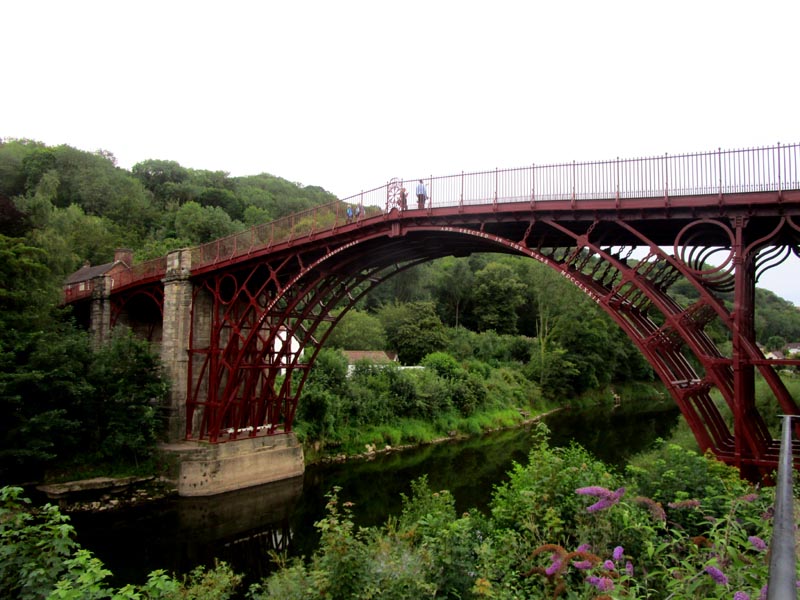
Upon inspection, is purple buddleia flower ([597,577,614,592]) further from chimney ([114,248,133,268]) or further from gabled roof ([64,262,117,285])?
chimney ([114,248,133,268])

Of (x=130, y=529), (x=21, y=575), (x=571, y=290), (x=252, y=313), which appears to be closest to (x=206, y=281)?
(x=252, y=313)

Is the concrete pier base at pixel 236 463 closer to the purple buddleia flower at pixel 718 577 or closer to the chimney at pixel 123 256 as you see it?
the chimney at pixel 123 256

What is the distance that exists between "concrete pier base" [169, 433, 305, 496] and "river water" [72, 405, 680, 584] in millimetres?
397

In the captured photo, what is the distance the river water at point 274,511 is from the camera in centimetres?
1544

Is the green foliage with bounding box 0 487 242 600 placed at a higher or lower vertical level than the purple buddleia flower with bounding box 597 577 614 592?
lower

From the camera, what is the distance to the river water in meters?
15.4

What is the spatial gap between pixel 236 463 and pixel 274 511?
3.09m

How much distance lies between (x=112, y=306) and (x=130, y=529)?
44.2 feet

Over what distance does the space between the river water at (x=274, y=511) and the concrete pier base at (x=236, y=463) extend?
40 cm

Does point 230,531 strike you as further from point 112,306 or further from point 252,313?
point 112,306

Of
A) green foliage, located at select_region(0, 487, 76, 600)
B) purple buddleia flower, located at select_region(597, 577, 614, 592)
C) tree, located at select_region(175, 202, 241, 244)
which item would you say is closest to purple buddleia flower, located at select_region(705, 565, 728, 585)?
purple buddleia flower, located at select_region(597, 577, 614, 592)

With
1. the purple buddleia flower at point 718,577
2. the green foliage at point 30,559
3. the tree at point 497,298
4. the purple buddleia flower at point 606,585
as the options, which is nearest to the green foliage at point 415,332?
the tree at point 497,298

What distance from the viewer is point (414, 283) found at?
60.1m

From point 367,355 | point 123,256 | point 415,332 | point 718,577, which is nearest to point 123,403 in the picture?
point 123,256
